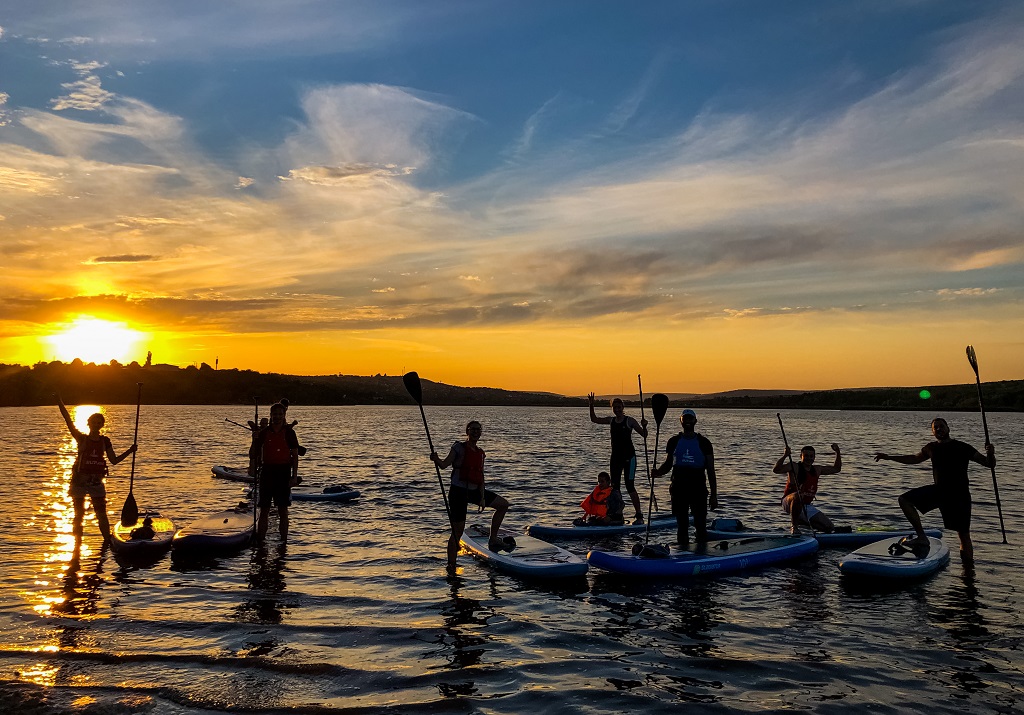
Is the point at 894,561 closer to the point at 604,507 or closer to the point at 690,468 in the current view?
the point at 690,468

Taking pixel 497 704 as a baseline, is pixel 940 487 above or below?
above

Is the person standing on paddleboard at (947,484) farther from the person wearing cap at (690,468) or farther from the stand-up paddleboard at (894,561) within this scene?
the person wearing cap at (690,468)

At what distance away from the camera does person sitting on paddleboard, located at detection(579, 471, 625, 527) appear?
16797mm

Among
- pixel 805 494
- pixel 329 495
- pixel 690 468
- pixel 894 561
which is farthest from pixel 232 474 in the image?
pixel 894 561

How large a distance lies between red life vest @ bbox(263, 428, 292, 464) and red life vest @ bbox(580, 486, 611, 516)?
7165mm

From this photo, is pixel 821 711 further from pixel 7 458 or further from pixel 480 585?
pixel 7 458

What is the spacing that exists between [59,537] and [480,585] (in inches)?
384

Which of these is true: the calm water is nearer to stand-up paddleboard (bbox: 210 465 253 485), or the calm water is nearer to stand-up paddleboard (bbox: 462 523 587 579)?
stand-up paddleboard (bbox: 462 523 587 579)

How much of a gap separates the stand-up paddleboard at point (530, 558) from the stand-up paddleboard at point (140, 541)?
5.74 meters

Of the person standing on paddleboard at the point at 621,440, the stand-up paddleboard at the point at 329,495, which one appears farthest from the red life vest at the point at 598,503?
the stand-up paddleboard at the point at 329,495

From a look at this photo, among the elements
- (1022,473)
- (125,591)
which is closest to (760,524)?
(125,591)

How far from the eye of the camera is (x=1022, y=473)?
1228 inches

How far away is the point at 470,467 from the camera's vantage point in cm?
1238

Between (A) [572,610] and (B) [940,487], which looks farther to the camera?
(B) [940,487]
